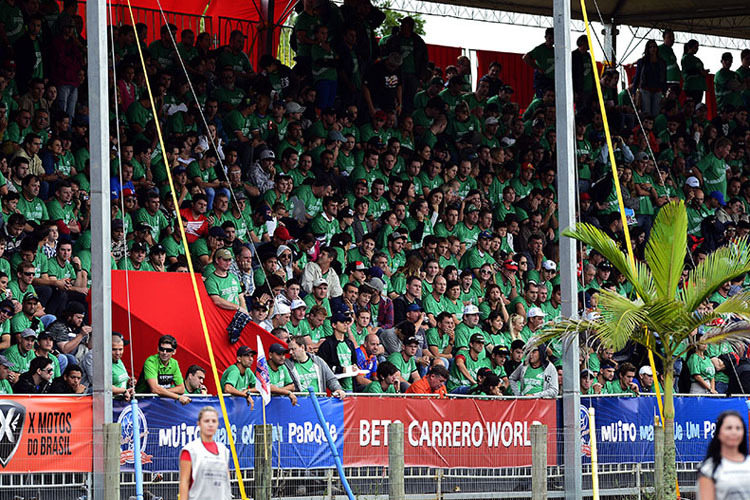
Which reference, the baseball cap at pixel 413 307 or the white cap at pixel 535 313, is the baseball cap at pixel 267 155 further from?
the white cap at pixel 535 313

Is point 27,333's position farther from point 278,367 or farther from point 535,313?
point 535,313

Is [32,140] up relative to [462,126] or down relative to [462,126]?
down

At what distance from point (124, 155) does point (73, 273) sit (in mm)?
2610

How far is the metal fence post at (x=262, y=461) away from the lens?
13961mm

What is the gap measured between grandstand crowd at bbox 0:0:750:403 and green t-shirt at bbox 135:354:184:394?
0.06 feet

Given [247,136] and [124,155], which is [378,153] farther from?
[124,155]

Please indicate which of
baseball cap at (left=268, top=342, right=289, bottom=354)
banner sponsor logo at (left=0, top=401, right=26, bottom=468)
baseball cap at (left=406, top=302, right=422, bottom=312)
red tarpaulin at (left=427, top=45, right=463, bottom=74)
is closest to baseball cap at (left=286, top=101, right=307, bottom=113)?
baseball cap at (left=406, top=302, right=422, bottom=312)

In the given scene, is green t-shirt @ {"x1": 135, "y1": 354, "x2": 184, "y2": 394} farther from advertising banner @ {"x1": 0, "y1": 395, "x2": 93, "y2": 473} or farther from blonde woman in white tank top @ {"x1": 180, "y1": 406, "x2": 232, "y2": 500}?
blonde woman in white tank top @ {"x1": 180, "y1": 406, "x2": 232, "y2": 500}

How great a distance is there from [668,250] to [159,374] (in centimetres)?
605

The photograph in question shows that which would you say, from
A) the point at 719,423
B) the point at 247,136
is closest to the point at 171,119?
the point at 247,136

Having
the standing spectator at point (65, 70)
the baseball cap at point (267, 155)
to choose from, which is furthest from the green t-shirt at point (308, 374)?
the standing spectator at point (65, 70)

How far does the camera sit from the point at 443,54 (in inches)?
1361

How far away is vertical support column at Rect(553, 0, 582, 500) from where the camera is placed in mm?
16250

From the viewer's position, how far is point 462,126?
23.9 m
